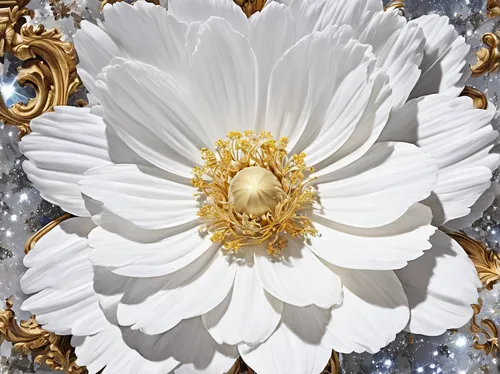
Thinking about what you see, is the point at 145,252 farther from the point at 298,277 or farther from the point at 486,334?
the point at 486,334

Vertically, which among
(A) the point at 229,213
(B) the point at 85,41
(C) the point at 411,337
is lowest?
(C) the point at 411,337

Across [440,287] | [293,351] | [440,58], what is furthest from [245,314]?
[440,58]

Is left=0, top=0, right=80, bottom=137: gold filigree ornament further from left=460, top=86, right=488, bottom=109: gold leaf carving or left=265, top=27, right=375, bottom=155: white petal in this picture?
left=460, top=86, right=488, bottom=109: gold leaf carving

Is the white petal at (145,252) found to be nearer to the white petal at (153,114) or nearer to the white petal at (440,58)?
the white petal at (153,114)

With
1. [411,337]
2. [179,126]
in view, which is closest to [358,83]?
[179,126]

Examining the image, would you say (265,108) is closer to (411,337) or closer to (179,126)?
(179,126)
